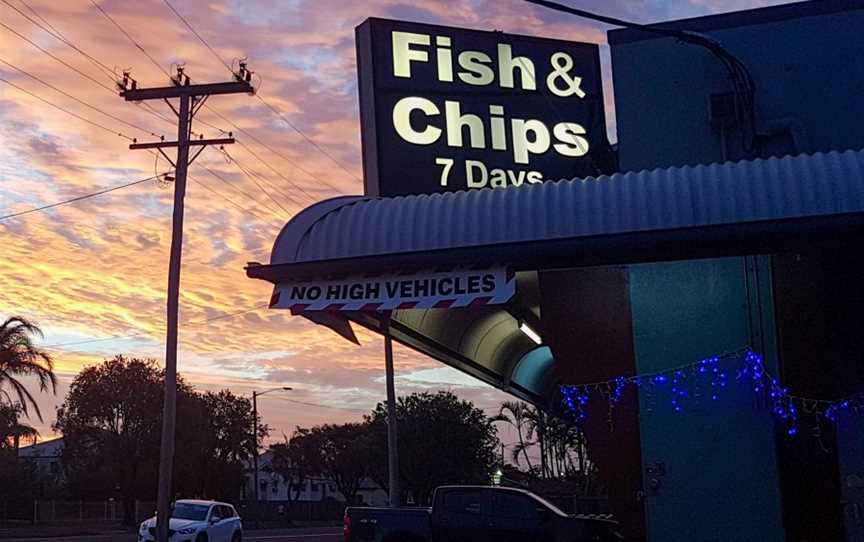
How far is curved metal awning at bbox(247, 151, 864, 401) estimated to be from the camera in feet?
40.9

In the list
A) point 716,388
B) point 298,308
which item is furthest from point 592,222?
point 298,308

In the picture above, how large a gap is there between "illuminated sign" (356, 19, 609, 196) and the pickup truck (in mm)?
6611

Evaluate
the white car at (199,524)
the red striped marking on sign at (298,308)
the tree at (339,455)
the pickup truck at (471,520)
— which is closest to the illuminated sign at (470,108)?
the pickup truck at (471,520)

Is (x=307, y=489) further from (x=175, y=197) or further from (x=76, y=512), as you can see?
(x=175, y=197)

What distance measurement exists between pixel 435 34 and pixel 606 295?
30.0ft

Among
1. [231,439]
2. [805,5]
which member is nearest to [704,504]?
[805,5]

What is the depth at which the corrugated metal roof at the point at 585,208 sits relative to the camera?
12.7 metres

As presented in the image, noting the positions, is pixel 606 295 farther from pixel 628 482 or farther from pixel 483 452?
pixel 483 452

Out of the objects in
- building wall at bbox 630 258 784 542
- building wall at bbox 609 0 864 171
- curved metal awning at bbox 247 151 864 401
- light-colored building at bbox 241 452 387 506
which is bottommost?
light-colored building at bbox 241 452 387 506

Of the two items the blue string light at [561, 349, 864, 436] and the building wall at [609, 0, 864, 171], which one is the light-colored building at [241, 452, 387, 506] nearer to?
the building wall at [609, 0, 864, 171]

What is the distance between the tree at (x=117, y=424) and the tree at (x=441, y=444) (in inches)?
585

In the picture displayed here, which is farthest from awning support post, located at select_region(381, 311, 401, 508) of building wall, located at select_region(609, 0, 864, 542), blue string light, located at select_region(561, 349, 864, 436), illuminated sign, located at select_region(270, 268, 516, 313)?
building wall, located at select_region(609, 0, 864, 542)

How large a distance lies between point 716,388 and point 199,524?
64.4ft

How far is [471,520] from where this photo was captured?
54.7ft
